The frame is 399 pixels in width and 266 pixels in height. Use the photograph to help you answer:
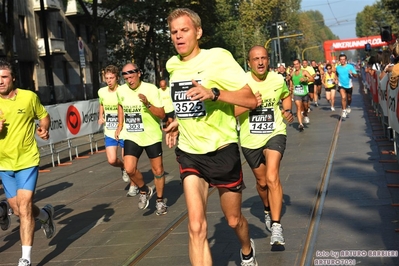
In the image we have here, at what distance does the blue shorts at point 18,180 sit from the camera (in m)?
6.55

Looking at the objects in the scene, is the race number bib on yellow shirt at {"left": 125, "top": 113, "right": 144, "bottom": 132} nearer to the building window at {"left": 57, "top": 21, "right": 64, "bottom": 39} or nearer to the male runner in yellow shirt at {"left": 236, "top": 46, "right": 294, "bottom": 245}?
the male runner in yellow shirt at {"left": 236, "top": 46, "right": 294, "bottom": 245}

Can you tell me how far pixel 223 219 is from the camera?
8000 millimetres

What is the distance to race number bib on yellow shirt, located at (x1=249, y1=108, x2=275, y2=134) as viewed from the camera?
695cm

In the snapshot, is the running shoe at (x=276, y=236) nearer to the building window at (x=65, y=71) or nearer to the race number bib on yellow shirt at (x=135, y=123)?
the race number bib on yellow shirt at (x=135, y=123)

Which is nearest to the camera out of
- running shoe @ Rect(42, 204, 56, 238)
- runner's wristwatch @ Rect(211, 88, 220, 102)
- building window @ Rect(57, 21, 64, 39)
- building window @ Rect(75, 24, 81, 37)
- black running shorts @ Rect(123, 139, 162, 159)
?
runner's wristwatch @ Rect(211, 88, 220, 102)

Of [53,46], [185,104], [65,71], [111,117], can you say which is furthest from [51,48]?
[185,104]

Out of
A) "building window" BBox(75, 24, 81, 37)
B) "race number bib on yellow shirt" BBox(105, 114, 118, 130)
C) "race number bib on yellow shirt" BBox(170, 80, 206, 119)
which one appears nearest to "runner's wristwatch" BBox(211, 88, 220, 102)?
"race number bib on yellow shirt" BBox(170, 80, 206, 119)

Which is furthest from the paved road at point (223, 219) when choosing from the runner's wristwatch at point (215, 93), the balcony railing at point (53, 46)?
the balcony railing at point (53, 46)

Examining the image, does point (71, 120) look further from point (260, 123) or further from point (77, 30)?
point (77, 30)

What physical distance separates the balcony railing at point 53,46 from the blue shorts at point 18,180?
35.1 metres

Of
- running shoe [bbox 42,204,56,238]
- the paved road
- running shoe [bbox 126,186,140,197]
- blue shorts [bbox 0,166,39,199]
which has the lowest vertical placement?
the paved road

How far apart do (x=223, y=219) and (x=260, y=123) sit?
1554 millimetres

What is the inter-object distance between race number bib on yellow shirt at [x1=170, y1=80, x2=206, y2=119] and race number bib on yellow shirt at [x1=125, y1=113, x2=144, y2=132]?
3.93m

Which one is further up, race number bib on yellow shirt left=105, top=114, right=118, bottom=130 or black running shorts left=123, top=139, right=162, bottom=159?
race number bib on yellow shirt left=105, top=114, right=118, bottom=130
